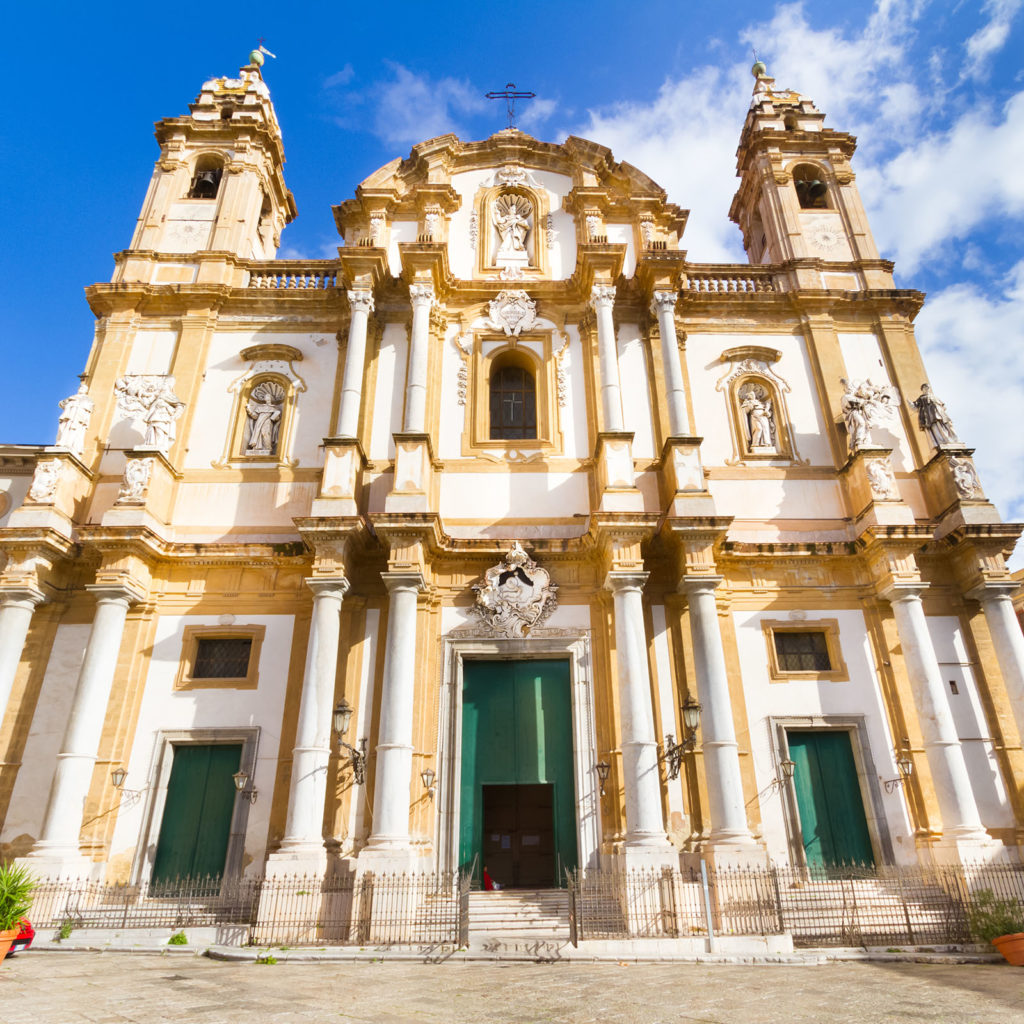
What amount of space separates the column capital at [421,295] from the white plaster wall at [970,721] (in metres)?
12.6

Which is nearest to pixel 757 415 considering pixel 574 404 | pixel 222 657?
pixel 574 404

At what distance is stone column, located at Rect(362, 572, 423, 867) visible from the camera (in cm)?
1205

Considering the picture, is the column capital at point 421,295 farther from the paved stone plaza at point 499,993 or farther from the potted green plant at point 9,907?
the paved stone plaza at point 499,993

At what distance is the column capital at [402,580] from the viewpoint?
13.7 metres

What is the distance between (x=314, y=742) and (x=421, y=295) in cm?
999

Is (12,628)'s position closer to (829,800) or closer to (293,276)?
(293,276)

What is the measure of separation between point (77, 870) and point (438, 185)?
16.9 metres

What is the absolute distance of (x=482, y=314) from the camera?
18188 mm

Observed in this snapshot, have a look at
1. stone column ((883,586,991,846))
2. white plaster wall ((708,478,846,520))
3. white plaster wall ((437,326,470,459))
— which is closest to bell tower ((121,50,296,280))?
white plaster wall ((437,326,470,459))

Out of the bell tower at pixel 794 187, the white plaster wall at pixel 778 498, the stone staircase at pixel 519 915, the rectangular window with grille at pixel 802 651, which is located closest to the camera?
the stone staircase at pixel 519 915

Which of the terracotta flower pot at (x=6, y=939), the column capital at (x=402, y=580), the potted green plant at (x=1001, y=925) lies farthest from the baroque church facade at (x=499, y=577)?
the terracotta flower pot at (x=6, y=939)

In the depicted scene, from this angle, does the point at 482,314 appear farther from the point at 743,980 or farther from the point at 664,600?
the point at 743,980

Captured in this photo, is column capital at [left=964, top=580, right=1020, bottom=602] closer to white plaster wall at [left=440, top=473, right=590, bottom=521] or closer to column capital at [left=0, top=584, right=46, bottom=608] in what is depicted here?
white plaster wall at [left=440, top=473, right=590, bottom=521]

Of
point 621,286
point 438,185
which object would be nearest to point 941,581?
point 621,286
